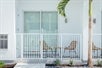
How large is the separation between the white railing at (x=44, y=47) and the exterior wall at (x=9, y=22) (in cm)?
53

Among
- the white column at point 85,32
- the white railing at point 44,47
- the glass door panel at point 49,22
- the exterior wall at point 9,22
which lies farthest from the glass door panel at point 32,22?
the white column at point 85,32

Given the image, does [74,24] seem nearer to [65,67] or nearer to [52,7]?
[52,7]

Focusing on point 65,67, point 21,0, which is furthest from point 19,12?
point 65,67

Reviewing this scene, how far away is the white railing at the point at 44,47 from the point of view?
16.4m

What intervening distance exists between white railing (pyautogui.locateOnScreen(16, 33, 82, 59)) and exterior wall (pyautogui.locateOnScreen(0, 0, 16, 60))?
20.8 inches

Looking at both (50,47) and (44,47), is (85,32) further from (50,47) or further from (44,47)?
(44,47)

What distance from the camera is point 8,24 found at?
16281 mm

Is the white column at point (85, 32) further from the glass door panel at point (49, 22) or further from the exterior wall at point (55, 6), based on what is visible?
the glass door panel at point (49, 22)

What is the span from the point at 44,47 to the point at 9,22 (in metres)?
2.29

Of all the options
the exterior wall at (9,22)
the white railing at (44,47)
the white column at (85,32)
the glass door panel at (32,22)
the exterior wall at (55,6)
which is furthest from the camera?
the glass door panel at (32,22)

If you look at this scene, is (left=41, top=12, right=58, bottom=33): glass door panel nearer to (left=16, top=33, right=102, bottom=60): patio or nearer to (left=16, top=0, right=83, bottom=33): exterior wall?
(left=16, top=0, right=83, bottom=33): exterior wall

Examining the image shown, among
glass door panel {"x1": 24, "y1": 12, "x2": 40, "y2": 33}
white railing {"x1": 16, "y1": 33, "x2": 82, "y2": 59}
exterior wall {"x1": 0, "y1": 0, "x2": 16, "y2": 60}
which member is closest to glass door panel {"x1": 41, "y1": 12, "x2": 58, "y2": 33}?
glass door panel {"x1": 24, "y1": 12, "x2": 40, "y2": 33}

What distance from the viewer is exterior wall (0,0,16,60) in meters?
16.2

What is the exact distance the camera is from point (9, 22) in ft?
53.4
